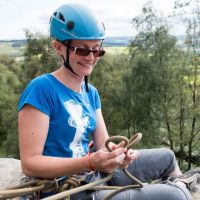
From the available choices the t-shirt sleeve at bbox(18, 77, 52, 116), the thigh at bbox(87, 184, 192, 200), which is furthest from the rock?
the t-shirt sleeve at bbox(18, 77, 52, 116)

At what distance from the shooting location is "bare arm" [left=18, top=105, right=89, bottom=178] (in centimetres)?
191

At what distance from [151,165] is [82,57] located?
0.93 metres

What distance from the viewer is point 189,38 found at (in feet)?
64.3

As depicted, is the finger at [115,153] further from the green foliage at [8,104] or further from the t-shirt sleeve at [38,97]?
the green foliage at [8,104]

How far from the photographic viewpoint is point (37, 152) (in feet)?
6.32

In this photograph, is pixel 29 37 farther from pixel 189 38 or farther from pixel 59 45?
pixel 59 45

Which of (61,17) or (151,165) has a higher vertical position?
(61,17)

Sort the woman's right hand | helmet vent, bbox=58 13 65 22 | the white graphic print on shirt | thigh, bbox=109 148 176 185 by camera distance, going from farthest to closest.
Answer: thigh, bbox=109 148 176 185 → helmet vent, bbox=58 13 65 22 → the white graphic print on shirt → the woman's right hand

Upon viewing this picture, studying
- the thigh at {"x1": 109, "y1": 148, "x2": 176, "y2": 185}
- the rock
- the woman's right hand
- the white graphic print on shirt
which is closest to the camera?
the woman's right hand

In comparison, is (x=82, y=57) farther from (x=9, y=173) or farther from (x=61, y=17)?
(x=9, y=173)

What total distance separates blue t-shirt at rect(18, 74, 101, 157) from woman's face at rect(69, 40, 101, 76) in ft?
0.45

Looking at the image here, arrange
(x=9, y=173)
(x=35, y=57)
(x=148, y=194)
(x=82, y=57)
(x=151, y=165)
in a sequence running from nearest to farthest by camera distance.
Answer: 1. (x=148, y=194)
2. (x=82, y=57)
3. (x=151, y=165)
4. (x=9, y=173)
5. (x=35, y=57)

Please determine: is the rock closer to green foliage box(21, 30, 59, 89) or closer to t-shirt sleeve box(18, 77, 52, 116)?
t-shirt sleeve box(18, 77, 52, 116)

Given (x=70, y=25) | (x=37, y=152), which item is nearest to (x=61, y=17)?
(x=70, y=25)
